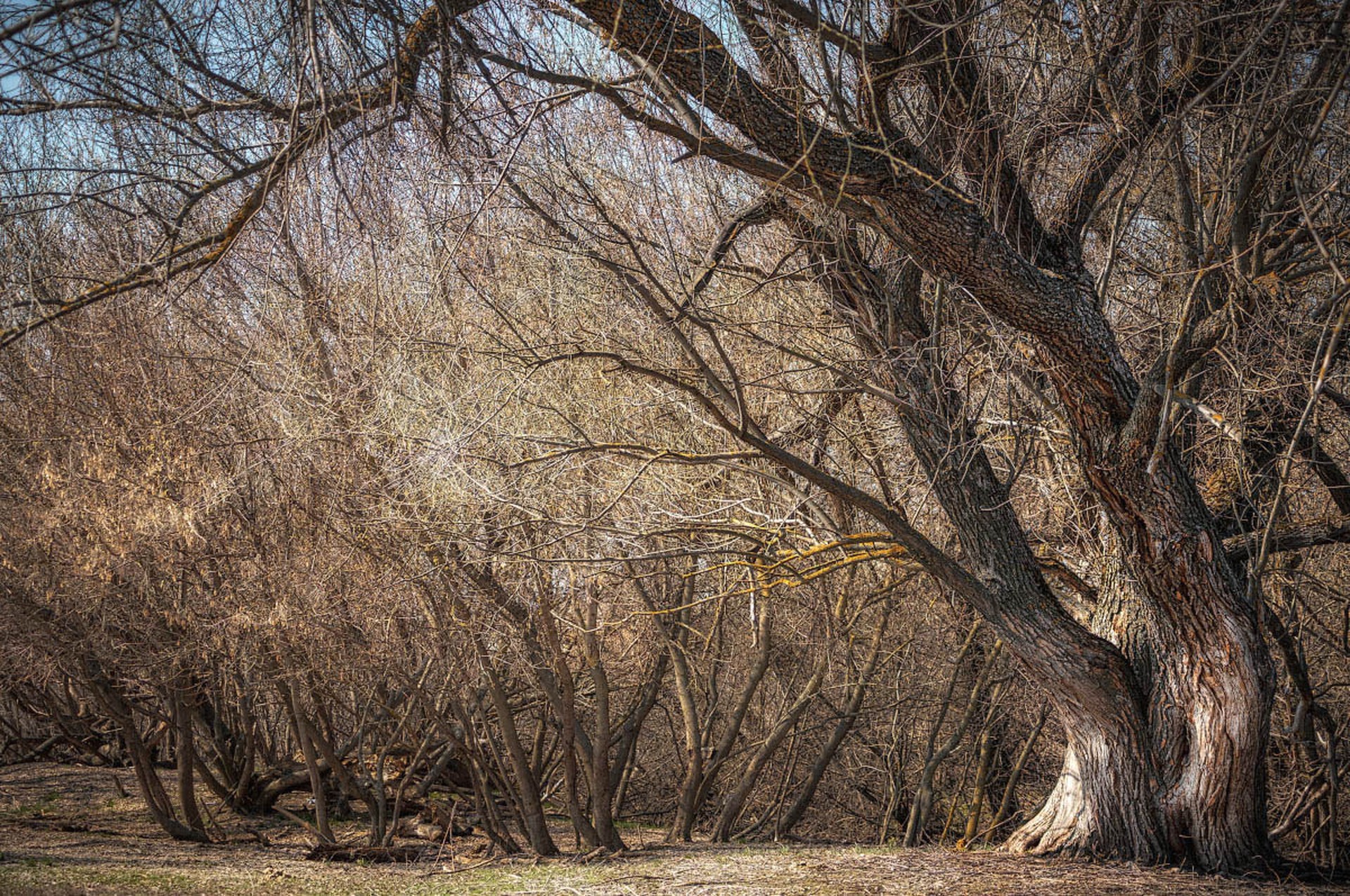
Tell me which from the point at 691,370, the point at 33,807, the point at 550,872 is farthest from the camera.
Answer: the point at 33,807

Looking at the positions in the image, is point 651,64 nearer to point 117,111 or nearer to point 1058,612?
point 117,111

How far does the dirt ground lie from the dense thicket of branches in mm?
554

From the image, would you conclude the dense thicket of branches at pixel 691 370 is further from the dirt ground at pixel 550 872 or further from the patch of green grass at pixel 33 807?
the patch of green grass at pixel 33 807

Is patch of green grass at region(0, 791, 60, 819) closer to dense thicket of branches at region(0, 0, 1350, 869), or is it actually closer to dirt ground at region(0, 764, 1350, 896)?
dirt ground at region(0, 764, 1350, 896)

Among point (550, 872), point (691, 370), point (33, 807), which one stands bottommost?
point (550, 872)

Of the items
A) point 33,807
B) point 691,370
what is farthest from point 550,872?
point 33,807

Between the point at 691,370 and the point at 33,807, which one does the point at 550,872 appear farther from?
the point at 33,807

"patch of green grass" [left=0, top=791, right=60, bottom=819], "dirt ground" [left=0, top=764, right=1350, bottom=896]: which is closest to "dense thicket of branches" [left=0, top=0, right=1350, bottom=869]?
"dirt ground" [left=0, top=764, right=1350, bottom=896]

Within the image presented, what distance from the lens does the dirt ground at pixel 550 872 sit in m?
6.11

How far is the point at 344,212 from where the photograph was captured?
3.79 meters

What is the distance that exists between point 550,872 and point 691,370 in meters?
3.64

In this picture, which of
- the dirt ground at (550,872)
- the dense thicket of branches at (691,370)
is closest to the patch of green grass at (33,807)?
the dirt ground at (550,872)

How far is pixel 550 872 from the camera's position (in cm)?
765

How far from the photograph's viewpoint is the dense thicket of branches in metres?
4.34
